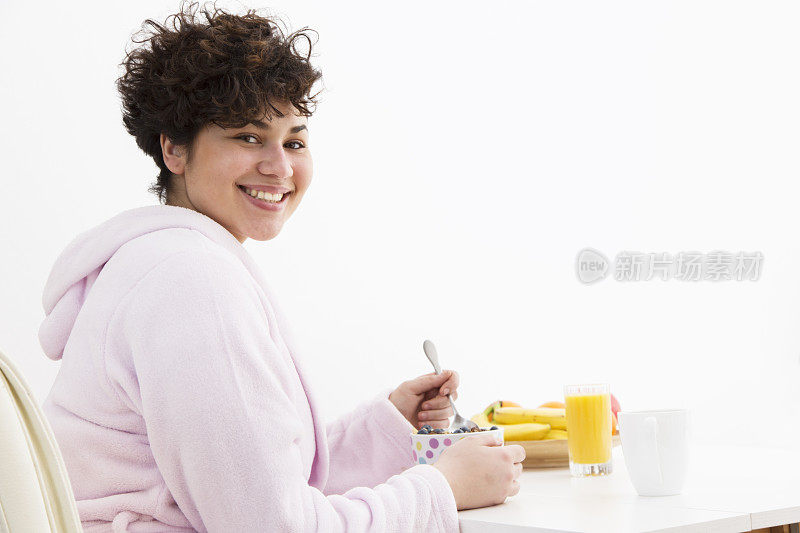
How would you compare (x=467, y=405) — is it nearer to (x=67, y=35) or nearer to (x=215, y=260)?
(x=67, y=35)

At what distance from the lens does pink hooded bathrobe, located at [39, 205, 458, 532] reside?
829 mm

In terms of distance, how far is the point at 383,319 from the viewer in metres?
2.75

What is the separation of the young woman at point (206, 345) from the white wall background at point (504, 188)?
1.11m

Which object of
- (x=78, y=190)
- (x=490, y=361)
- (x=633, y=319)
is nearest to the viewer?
(x=78, y=190)

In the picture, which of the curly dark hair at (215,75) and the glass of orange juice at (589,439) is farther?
the glass of orange juice at (589,439)

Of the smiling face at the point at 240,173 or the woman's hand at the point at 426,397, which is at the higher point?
the smiling face at the point at 240,173

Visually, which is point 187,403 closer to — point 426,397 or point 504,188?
point 426,397

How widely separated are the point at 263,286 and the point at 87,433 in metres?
0.27

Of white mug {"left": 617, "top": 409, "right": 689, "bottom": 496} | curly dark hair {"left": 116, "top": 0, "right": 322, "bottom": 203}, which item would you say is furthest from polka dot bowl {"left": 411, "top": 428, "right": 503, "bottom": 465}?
curly dark hair {"left": 116, "top": 0, "right": 322, "bottom": 203}

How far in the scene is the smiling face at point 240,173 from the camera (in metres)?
1.13

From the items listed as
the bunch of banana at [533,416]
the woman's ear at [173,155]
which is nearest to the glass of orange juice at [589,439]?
the bunch of banana at [533,416]

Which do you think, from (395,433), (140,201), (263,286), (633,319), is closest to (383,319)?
(140,201)

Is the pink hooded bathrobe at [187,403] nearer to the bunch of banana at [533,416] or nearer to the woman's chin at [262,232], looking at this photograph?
the woman's chin at [262,232]

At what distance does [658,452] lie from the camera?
3.33ft
